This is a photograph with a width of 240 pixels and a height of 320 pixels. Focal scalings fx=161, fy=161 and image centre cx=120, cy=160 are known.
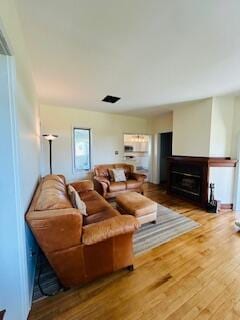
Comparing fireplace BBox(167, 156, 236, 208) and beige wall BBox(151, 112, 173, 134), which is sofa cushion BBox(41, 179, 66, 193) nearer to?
fireplace BBox(167, 156, 236, 208)

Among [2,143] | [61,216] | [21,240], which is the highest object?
[2,143]

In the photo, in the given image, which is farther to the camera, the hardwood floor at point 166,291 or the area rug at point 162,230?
the area rug at point 162,230

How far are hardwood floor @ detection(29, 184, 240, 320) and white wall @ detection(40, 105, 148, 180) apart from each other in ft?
11.1

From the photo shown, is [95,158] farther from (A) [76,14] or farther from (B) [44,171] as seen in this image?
(A) [76,14]

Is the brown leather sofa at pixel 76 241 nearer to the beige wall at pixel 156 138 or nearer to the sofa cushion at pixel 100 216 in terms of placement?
the sofa cushion at pixel 100 216

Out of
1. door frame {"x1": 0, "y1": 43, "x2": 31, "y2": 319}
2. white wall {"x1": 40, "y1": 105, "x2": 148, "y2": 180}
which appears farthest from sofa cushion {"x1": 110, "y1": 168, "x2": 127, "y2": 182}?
door frame {"x1": 0, "y1": 43, "x2": 31, "y2": 319}

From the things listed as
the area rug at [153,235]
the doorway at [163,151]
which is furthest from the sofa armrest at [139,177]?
the doorway at [163,151]

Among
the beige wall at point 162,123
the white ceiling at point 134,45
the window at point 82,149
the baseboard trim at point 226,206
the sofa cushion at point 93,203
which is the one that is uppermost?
the white ceiling at point 134,45

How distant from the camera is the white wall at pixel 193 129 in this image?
149 inches

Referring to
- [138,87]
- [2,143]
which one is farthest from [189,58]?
[2,143]

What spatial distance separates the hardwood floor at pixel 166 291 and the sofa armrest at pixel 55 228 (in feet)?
1.83

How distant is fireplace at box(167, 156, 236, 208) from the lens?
12.2 feet

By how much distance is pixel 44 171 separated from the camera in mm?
4508

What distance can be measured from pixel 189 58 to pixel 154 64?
0.46 meters
